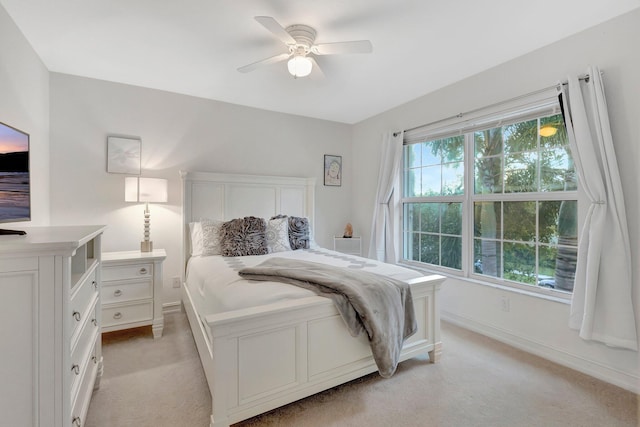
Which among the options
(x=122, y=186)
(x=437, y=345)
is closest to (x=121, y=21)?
(x=122, y=186)

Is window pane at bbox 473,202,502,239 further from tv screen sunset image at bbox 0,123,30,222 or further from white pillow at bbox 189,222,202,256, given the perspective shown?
tv screen sunset image at bbox 0,123,30,222

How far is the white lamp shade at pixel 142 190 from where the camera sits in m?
2.81

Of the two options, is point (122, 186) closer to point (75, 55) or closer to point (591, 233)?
point (75, 55)

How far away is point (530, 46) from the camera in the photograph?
2.32 m

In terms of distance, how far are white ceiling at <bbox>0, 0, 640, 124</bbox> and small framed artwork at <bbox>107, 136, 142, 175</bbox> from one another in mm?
594

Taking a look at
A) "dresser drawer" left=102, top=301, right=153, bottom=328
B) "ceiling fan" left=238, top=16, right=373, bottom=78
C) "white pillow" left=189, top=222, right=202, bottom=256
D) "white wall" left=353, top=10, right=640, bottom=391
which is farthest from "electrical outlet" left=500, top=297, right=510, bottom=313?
"dresser drawer" left=102, top=301, right=153, bottom=328

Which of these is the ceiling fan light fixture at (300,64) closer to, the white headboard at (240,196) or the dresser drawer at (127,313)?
the white headboard at (240,196)

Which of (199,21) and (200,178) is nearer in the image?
(199,21)

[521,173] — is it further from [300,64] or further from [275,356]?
[275,356]

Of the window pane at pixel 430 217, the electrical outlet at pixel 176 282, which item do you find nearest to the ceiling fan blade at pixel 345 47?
the window pane at pixel 430 217

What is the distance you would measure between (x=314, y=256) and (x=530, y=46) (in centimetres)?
251

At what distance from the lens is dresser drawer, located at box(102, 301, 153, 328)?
2.43 m

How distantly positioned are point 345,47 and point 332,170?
2.41 m

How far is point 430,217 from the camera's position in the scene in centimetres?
346
